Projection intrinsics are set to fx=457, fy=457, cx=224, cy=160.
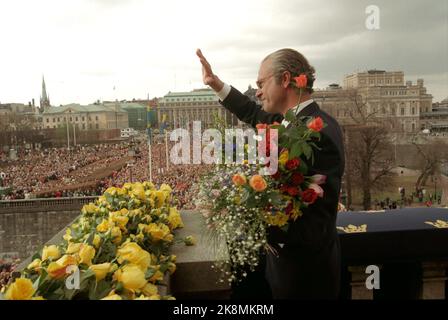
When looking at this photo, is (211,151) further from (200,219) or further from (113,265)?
(200,219)

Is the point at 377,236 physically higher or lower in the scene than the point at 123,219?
lower

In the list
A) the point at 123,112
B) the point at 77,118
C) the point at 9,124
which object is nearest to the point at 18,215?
the point at 9,124

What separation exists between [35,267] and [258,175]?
1.01m

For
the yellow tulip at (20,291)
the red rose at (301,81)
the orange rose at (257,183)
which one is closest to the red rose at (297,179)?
the orange rose at (257,183)

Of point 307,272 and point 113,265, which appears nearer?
point 113,265

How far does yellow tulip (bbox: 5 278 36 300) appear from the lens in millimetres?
1366

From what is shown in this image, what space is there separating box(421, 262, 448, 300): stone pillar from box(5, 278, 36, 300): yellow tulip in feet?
9.19

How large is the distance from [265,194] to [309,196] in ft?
0.66

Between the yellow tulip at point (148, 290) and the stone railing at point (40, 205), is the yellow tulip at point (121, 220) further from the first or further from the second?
the stone railing at point (40, 205)

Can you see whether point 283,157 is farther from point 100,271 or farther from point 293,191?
point 100,271

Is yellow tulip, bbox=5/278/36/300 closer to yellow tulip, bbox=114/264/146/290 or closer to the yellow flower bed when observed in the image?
the yellow flower bed

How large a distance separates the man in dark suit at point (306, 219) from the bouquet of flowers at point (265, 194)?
0.07 meters

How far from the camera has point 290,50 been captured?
2.39m

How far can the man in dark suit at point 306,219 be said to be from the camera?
2.19 meters
